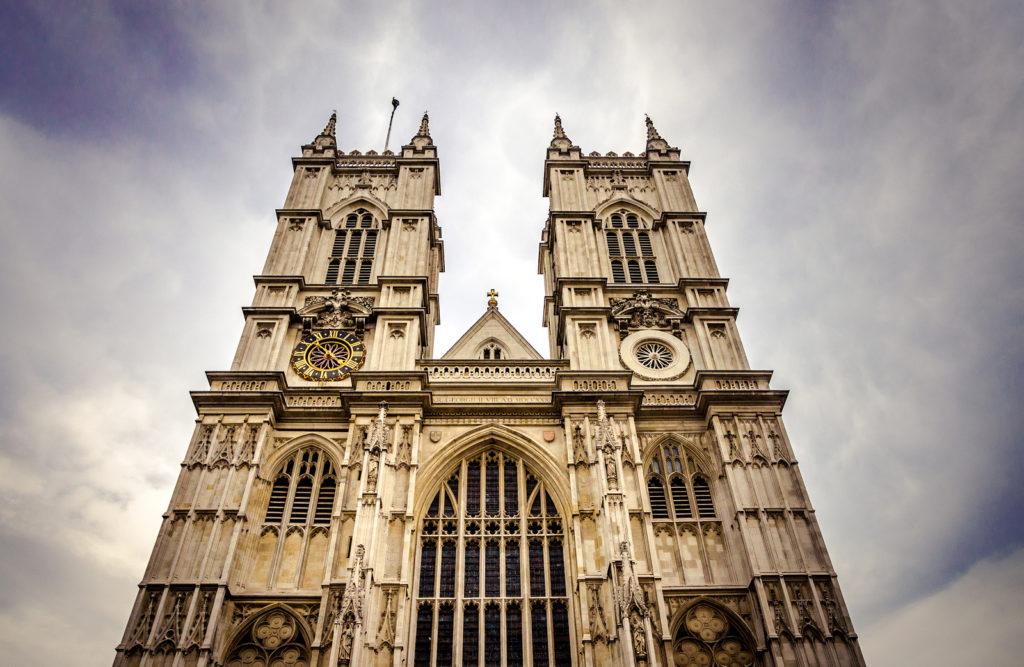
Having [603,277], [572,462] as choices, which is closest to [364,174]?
[603,277]

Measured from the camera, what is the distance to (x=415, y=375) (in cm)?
2419

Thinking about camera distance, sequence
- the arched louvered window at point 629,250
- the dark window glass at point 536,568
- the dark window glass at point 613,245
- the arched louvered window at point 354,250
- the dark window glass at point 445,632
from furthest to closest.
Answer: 1. the dark window glass at point 613,245
2. the arched louvered window at point 629,250
3. the arched louvered window at point 354,250
4. the dark window glass at point 536,568
5. the dark window glass at point 445,632

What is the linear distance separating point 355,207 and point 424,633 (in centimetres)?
1880

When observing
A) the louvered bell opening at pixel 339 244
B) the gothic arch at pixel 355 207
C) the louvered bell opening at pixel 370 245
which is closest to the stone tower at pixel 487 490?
the louvered bell opening at pixel 370 245

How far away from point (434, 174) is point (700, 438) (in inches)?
709

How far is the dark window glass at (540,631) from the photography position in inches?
756

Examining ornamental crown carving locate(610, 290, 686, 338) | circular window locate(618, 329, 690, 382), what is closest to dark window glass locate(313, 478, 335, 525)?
circular window locate(618, 329, 690, 382)

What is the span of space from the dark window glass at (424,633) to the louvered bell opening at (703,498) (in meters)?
8.15

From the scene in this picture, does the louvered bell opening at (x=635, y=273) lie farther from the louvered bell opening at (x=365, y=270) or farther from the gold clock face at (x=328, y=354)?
the gold clock face at (x=328, y=354)

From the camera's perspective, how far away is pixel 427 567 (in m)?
20.9

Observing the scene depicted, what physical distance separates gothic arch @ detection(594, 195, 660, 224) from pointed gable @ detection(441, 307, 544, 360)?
21.3ft

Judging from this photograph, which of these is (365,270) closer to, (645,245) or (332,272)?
(332,272)

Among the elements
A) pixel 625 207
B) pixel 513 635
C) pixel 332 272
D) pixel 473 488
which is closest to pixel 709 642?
pixel 513 635

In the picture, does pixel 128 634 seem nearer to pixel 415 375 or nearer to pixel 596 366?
pixel 415 375
